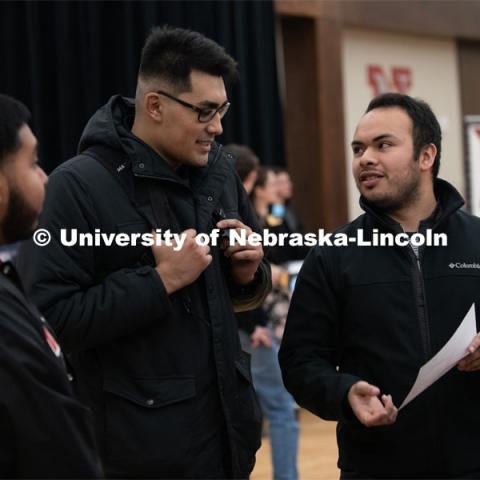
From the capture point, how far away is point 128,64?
288 inches

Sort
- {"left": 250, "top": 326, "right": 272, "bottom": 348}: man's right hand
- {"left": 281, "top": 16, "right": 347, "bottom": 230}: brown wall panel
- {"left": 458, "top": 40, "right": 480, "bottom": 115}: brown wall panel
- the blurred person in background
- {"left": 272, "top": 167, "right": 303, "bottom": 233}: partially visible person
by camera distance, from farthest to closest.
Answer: {"left": 458, "top": 40, "right": 480, "bottom": 115}: brown wall panel → {"left": 281, "top": 16, "right": 347, "bottom": 230}: brown wall panel → {"left": 272, "top": 167, "right": 303, "bottom": 233}: partially visible person → {"left": 250, "top": 326, "right": 272, "bottom": 348}: man's right hand → the blurred person in background

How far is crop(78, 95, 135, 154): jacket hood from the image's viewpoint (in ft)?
8.15

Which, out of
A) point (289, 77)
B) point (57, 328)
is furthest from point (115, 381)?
point (289, 77)

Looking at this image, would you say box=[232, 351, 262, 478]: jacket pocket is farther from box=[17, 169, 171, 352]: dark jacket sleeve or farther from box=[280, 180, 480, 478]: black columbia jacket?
box=[17, 169, 171, 352]: dark jacket sleeve

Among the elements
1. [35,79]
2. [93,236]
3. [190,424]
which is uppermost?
[35,79]

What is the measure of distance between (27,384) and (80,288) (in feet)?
2.08

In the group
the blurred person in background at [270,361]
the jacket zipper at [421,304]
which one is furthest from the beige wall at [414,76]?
the jacket zipper at [421,304]

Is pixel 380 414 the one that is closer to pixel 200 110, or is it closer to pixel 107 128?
pixel 200 110

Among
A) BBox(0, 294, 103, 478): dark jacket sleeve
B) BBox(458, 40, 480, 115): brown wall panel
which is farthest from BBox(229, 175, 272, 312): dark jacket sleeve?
BBox(458, 40, 480, 115): brown wall panel

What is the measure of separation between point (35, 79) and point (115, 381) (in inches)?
188

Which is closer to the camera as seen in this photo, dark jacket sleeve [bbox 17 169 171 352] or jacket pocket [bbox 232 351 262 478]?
dark jacket sleeve [bbox 17 169 171 352]

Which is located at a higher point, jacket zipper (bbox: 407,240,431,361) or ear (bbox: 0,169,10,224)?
ear (bbox: 0,169,10,224)

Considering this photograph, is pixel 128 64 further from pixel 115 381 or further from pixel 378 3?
pixel 115 381

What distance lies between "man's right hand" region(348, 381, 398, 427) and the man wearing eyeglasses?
287 millimetres
